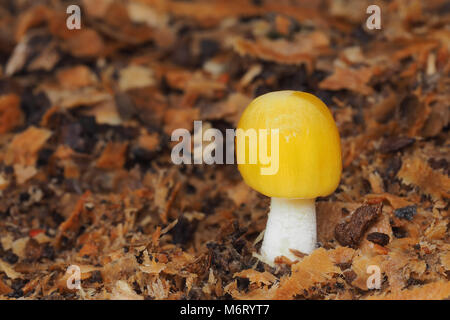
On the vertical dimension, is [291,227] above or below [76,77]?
below

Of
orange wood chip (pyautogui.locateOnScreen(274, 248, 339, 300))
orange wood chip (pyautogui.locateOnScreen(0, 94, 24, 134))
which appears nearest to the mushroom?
orange wood chip (pyautogui.locateOnScreen(274, 248, 339, 300))

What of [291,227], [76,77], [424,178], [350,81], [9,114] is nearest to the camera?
[291,227]

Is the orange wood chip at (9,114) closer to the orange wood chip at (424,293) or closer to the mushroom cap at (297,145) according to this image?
the mushroom cap at (297,145)

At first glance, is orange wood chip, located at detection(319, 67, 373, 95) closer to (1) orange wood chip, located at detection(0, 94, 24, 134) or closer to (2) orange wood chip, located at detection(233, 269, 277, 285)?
(2) orange wood chip, located at detection(233, 269, 277, 285)

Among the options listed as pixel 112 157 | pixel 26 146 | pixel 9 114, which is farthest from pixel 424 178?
pixel 9 114

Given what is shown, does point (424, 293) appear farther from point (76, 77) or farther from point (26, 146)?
point (76, 77)

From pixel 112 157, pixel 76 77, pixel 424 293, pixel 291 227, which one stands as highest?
pixel 76 77

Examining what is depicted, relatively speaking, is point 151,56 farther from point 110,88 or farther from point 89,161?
point 89,161
